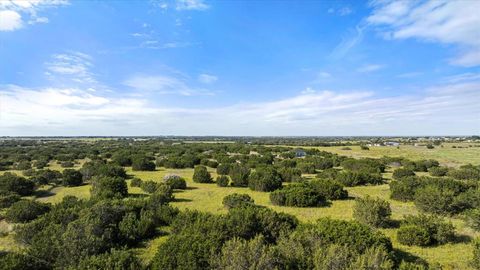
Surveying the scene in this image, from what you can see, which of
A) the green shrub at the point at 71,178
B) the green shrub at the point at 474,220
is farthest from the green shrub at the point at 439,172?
the green shrub at the point at 71,178

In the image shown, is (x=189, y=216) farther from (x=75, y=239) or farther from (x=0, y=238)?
(x=0, y=238)

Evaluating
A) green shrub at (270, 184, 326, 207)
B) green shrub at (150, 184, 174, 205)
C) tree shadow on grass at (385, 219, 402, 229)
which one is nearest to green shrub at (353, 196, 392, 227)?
tree shadow on grass at (385, 219, 402, 229)

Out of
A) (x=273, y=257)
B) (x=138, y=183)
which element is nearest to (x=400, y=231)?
(x=273, y=257)

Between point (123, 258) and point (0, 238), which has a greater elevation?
point (123, 258)

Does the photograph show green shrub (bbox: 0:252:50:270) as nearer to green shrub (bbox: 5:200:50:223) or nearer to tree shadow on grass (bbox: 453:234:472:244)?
green shrub (bbox: 5:200:50:223)

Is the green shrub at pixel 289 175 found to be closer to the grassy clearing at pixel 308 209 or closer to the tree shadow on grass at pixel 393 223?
the grassy clearing at pixel 308 209

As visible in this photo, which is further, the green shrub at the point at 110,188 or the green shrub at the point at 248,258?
the green shrub at the point at 110,188
